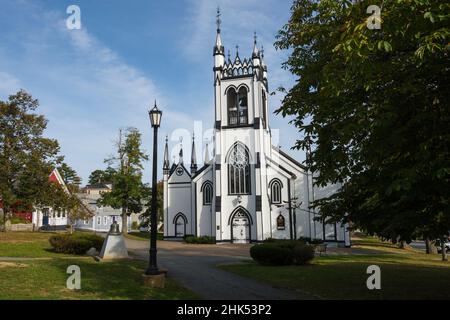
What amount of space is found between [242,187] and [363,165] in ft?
115

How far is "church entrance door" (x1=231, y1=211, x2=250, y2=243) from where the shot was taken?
141 feet

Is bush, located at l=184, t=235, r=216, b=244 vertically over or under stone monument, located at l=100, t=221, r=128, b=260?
under

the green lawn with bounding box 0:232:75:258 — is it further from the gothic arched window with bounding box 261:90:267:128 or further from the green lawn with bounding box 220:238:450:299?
the gothic arched window with bounding box 261:90:267:128

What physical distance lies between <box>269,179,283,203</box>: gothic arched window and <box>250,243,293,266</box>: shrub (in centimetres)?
2406

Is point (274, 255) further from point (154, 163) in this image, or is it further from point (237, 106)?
point (237, 106)

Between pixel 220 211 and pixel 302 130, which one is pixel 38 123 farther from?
pixel 302 130

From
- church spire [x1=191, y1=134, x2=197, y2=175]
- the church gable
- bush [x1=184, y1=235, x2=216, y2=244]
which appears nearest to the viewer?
bush [x1=184, y1=235, x2=216, y2=244]

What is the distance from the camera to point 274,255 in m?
19.3

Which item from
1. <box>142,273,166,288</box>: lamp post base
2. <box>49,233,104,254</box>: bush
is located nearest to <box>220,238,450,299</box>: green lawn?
<box>142,273,166,288</box>: lamp post base

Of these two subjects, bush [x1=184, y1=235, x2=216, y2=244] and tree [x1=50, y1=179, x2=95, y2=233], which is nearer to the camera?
tree [x1=50, y1=179, x2=95, y2=233]

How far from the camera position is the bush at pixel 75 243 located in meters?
21.0

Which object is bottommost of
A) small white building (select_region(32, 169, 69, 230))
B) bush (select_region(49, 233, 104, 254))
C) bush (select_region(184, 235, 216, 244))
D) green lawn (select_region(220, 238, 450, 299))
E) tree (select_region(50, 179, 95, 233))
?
bush (select_region(184, 235, 216, 244))

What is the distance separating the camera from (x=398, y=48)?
7762mm
